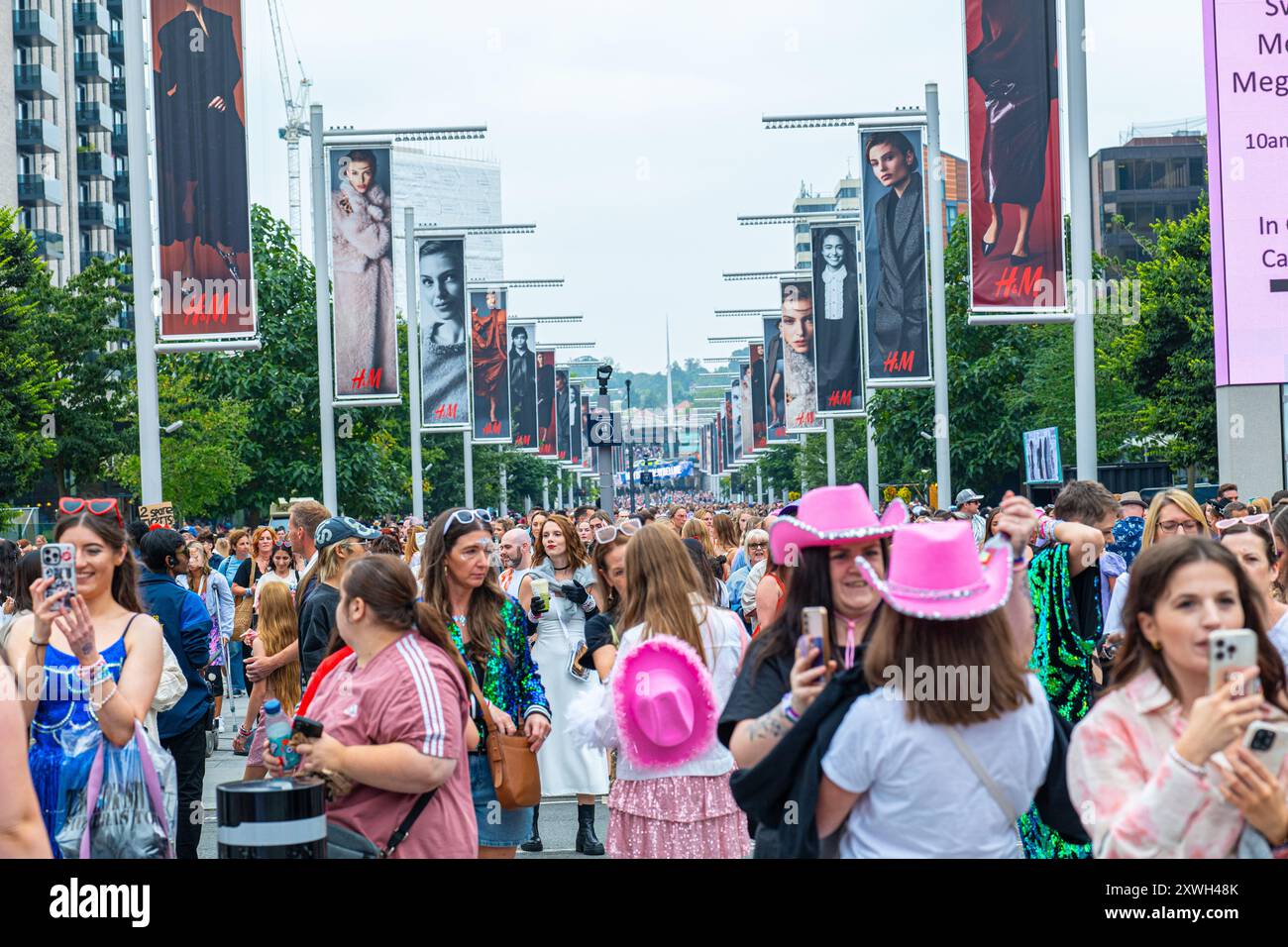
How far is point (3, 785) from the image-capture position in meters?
3.82

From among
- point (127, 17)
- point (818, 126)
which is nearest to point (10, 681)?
point (127, 17)

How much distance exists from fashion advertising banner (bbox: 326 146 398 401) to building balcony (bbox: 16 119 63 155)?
200ft

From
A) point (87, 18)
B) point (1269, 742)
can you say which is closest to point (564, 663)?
point (1269, 742)

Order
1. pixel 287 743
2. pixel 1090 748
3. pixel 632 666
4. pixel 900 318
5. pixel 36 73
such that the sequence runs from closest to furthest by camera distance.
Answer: pixel 1090 748
pixel 287 743
pixel 632 666
pixel 900 318
pixel 36 73

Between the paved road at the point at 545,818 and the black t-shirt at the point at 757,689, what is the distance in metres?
4.32

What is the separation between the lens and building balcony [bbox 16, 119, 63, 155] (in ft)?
264

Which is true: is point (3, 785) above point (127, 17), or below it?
below

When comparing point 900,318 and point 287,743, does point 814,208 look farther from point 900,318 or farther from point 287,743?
point 287,743

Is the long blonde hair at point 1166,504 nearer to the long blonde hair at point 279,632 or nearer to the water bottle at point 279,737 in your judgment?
the water bottle at point 279,737

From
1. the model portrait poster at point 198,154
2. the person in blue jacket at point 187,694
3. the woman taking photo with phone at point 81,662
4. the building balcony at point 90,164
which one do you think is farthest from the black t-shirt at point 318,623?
the building balcony at point 90,164

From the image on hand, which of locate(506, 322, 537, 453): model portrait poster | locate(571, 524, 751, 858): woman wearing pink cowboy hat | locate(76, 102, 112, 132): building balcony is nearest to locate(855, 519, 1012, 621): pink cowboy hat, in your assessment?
locate(571, 524, 751, 858): woman wearing pink cowboy hat

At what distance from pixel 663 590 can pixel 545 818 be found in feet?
18.9

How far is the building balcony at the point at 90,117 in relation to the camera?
90.7 metres

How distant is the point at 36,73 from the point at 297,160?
307 ft
